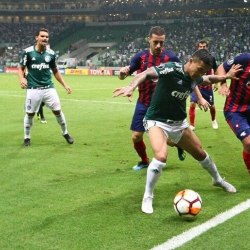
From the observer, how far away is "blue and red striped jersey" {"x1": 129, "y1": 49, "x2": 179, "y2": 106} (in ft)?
25.9

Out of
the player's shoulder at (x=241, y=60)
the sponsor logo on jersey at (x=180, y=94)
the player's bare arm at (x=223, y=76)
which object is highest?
the player's shoulder at (x=241, y=60)

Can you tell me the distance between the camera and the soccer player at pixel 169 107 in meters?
5.91

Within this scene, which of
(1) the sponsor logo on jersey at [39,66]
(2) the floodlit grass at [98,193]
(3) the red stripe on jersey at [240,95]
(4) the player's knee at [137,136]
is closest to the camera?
(2) the floodlit grass at [98,193]

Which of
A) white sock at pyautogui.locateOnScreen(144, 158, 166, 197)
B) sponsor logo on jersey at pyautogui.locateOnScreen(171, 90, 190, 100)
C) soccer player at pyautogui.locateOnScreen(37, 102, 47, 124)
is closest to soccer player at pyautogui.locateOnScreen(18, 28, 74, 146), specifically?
soccer player at pyautogui.locateOnScreen(37, 102, 47, 124)

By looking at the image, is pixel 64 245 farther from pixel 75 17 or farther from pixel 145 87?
pixel 75 17

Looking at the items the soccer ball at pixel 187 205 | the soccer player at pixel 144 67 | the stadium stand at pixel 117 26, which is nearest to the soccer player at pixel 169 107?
the soccer ball at pixel 187 205

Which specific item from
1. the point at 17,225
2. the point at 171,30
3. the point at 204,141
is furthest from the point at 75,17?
the point at 17,225

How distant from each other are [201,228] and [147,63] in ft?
11.2

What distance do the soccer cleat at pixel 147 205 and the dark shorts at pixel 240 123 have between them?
187cm

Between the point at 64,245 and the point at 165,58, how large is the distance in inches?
158

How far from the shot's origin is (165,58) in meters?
7.91

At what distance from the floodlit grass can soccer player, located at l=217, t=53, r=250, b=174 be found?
834 millimetres

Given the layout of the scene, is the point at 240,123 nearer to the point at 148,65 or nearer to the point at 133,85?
the point at 148,65

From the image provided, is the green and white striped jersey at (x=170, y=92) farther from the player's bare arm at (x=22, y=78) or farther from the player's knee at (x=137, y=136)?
the player's bare arm at (x=22, y=78)
